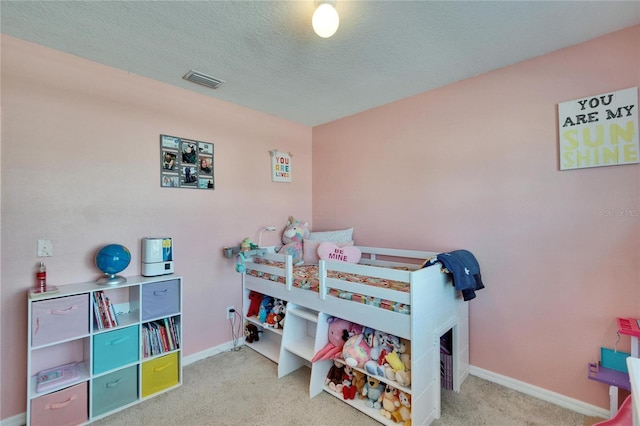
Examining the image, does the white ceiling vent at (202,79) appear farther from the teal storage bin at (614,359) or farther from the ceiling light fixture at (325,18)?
the teal storage bin at (614,359)

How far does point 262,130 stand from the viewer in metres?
3.22

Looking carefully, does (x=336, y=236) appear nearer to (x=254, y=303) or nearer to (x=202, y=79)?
(x=254, y=303)

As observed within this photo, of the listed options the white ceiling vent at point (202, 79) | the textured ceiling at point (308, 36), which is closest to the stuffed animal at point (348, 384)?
the textured ceiling at point (308, 36)

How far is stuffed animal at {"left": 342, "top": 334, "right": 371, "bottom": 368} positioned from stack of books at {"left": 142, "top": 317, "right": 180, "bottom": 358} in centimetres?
137

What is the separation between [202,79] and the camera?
7.93 ft

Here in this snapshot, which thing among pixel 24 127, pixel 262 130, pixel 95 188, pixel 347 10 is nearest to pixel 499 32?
pixel 347 10

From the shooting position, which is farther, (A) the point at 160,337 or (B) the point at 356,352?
(A) the point at 160,337

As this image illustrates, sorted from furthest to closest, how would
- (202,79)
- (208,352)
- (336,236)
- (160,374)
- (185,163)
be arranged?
(336,236), (208,352), (185,163), (202,79), (160,374)

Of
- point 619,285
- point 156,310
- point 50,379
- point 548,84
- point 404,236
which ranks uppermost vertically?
point 548,84

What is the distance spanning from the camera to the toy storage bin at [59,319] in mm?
1735

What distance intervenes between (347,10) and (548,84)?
157 centimetres

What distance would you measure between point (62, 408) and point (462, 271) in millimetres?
2775

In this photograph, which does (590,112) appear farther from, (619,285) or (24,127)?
(24,127)

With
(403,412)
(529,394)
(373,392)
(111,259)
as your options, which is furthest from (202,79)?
(529,394)
